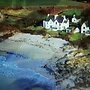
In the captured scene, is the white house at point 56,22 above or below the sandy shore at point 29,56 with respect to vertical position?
above

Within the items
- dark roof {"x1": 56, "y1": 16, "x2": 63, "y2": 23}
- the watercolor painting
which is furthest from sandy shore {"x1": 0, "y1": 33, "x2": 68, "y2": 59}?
dark roof {"x1": 56, "y1": 16, "x2": 63, "y2": 23}

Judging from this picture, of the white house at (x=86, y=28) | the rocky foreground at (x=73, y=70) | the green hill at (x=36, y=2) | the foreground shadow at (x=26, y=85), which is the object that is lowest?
the foreground shadow at (x=26, y=85)

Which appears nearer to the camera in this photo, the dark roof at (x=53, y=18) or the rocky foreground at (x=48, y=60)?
the rocky foreground at (x=48, y=60)

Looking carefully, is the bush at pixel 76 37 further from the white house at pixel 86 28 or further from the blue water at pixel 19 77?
the blue water at pixel 19 77

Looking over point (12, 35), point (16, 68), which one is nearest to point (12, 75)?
point (16, 68)

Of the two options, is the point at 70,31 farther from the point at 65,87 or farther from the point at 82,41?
the point at 65,87

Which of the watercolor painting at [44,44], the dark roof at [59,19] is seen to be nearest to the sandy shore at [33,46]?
the watercolor painting at [44,44]

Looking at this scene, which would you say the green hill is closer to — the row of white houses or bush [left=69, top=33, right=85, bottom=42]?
the row of white houses
